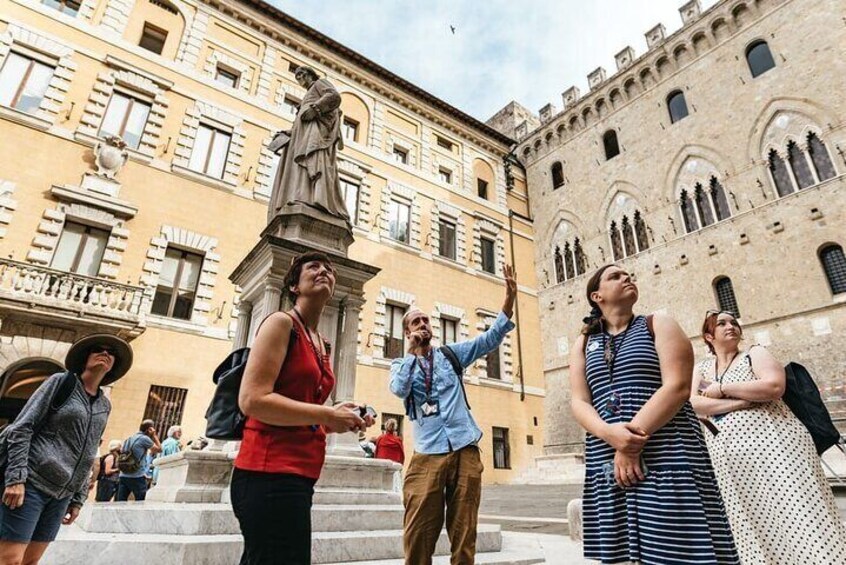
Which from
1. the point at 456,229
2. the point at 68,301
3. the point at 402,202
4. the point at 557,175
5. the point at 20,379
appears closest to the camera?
the point at 68,301

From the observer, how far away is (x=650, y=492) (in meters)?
1.67

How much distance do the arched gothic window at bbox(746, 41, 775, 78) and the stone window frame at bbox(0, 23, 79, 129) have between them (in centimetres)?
2262

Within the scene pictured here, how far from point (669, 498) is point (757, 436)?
1.58 metres

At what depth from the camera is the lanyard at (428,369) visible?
2.92 m

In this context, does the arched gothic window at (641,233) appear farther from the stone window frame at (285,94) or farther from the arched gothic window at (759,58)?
the stone window frame at (285,94)

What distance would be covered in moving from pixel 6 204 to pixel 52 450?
11.5 m

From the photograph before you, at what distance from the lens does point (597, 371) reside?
203 cm

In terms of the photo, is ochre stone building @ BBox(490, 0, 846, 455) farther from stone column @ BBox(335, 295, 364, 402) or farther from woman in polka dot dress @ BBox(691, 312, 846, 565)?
stone column @ BBox(335, 295, 364, 402)

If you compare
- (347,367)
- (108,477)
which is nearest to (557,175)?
(347,367)

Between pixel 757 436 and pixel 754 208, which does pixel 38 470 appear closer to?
pixel 757 436

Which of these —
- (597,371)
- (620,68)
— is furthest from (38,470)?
(620,68)

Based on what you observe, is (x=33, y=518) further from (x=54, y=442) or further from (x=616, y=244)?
(x=616, y=244)

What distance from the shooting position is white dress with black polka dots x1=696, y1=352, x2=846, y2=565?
8.14 feet

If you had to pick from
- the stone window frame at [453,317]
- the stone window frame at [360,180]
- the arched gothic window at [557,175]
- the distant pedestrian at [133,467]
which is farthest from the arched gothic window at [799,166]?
the distant pedestrian at [133,467]
